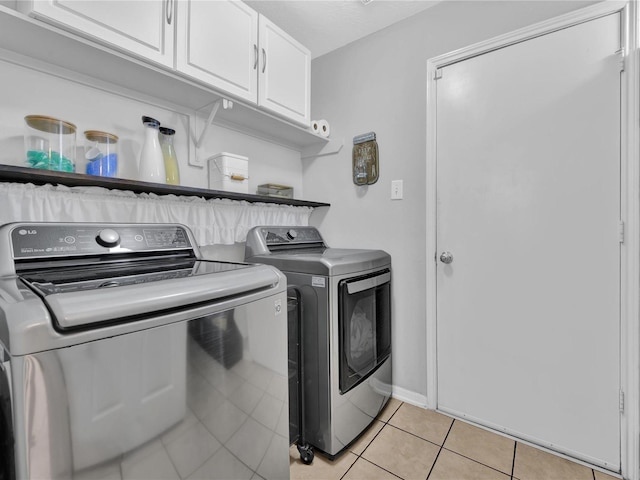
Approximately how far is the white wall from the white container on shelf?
2.63ft

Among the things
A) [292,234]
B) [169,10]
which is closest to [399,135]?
[292,234]

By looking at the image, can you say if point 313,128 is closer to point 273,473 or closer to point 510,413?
point 273,473

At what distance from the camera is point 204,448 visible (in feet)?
2.61

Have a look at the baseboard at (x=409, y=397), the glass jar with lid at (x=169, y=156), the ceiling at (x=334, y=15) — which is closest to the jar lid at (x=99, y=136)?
the glass jar with lid at (x=169, y=156)

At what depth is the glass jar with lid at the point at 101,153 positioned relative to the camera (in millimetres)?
1264

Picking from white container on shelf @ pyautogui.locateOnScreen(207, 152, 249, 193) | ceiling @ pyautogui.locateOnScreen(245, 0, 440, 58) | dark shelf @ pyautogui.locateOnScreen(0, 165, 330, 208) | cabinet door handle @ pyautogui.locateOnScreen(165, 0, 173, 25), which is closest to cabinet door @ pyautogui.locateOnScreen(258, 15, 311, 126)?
ceiling @ pyautogui.locateOnScreen(245, 0, 440, 58)

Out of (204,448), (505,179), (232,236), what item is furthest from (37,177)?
(505,179)

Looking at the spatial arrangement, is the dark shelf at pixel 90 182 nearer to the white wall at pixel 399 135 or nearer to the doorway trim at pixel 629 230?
the white wall at pixel 399 135

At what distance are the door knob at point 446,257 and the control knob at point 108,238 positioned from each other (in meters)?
1.69

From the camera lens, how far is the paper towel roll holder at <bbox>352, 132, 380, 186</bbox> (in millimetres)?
2074

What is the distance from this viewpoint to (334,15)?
1904mm

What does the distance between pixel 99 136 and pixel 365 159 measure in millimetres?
1549

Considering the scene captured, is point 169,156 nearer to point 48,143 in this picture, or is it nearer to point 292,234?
point 48,143

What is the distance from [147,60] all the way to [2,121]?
61cm
